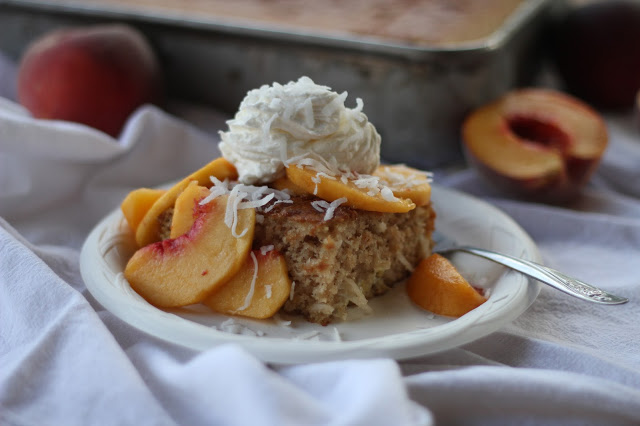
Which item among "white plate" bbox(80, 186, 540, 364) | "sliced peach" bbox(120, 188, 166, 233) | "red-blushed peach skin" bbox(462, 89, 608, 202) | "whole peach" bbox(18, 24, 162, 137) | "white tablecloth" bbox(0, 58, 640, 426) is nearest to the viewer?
"white tablecloth" bbox(0, 58, 640, 426)

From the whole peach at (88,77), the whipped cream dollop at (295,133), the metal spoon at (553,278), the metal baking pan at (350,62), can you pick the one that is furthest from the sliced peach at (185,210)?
the whole peach at (88,77)

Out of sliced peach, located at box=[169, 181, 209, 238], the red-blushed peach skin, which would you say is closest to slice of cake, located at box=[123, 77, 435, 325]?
sliced peach, located at box=[169, 181, 209, 238]

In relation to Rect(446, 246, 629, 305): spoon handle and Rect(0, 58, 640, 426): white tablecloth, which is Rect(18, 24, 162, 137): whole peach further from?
Rect(446, 246, 629, 305): spoon handle

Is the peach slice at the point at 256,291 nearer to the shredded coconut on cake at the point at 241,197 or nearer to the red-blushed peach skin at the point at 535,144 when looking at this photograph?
the shredded coconut on cake at the point at 241,197

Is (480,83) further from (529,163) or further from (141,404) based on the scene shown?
(141,404)

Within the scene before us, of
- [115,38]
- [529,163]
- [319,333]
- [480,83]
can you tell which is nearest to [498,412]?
[319,333]

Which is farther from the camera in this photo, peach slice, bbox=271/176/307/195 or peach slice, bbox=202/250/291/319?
peach slice, bbox=271/176/307/195

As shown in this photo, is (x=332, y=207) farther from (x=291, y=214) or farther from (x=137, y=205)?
(x=137, y=205)

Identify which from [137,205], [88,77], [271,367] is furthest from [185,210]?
[88,77]
